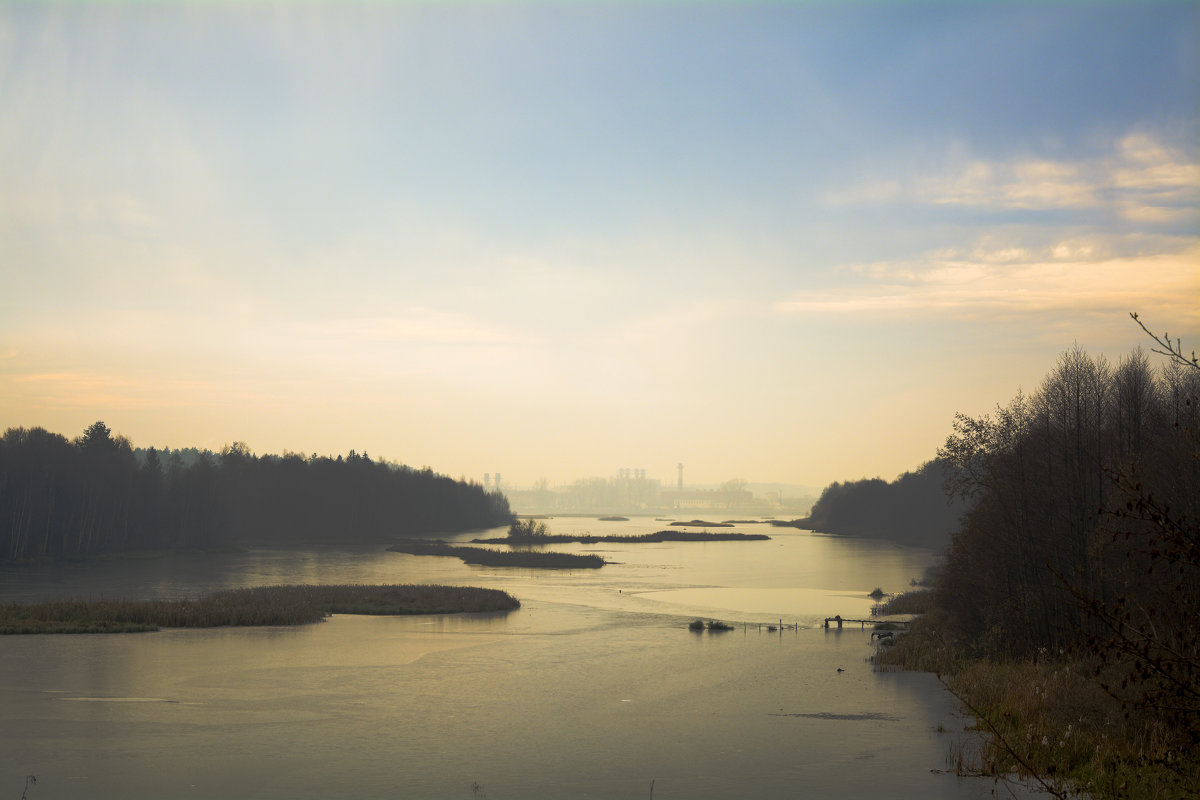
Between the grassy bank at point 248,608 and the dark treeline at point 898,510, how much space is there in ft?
318

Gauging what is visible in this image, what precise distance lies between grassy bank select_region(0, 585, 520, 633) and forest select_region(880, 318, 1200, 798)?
25.5 m

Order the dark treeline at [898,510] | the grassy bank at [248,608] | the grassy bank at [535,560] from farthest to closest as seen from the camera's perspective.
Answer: the dark treeline at [898,510], the grassy bank at [535,560], the grassy bank at [248,608]

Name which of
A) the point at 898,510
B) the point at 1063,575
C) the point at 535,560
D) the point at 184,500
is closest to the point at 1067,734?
the point at 1063,575

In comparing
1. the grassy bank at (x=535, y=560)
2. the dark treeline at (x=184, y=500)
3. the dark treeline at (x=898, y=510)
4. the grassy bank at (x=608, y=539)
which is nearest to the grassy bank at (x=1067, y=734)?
the grassy bank at (x=535, y=560)

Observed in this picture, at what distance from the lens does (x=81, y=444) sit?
105 m

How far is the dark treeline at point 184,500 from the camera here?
289ft

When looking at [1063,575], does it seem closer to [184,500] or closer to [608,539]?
[184,500]

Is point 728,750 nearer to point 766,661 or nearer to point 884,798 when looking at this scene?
point 884,798

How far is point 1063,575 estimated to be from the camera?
14.2 meters

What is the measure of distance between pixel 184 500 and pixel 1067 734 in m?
112

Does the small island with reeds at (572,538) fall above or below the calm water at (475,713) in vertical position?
below

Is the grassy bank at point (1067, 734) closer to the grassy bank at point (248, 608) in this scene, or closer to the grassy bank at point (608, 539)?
the grassy bank at point (248, 608)

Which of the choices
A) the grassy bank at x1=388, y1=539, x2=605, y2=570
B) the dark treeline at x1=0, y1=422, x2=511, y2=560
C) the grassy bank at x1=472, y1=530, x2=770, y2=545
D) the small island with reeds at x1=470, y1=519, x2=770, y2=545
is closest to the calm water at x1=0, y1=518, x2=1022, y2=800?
the grassy bank at x1=388, y1=539, x2=605, y2=570

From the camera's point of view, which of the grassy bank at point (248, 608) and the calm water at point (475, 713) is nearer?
the calm water at point (475, 713)
